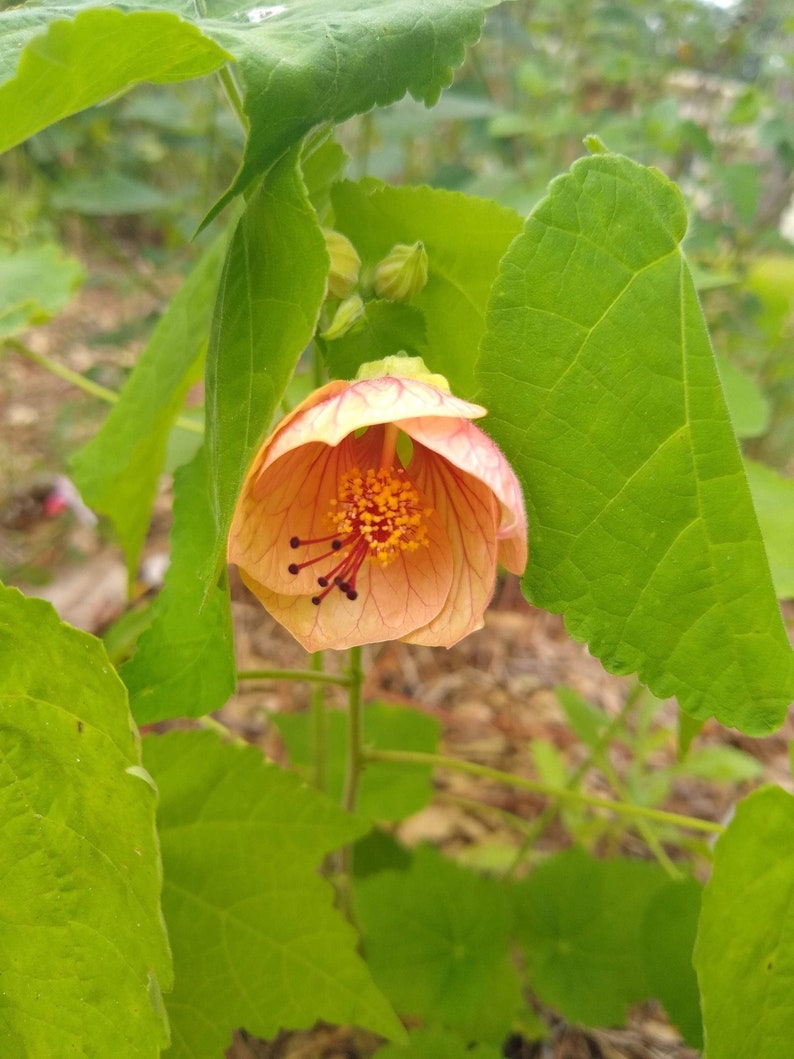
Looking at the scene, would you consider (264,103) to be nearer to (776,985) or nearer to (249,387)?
(249,387)

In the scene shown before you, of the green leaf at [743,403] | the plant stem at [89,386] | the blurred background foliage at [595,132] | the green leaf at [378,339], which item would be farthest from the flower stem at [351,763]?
the blurred background foliage at [595,132]

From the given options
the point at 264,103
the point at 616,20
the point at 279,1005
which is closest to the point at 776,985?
the point at 279,1005

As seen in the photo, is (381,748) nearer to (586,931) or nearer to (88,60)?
(586,931)

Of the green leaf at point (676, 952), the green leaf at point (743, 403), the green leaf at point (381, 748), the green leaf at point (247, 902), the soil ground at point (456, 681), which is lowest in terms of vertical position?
the soil ground at point (456, 681)

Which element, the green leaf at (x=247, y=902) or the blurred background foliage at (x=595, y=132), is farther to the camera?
the blurred background foliage at (x=595, y=132)

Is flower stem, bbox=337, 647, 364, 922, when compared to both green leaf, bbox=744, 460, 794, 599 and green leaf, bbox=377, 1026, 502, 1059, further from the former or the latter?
green leaf, bbox=744, 460, 794, 599

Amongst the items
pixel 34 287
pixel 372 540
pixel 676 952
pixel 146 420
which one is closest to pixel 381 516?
pixel 372 540

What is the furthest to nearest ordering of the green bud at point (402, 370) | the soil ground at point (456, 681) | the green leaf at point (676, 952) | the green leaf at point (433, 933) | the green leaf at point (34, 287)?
the soil ground at point (456, 681) → the green leaf at point (34, 287) → the green leaf at point (433, 933) → the green leaf at point (676, 952) → the green bud at point (402, 370)

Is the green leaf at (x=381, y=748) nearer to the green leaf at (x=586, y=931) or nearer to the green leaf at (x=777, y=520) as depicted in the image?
the green leaf at (x=586, y=931)
